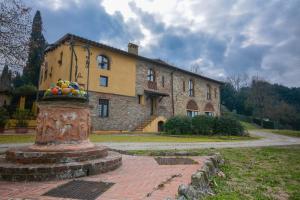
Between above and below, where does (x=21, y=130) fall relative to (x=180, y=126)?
below

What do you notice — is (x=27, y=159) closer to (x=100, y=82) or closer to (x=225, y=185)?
(x=225, y=185)

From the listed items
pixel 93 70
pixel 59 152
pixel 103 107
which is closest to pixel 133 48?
pixel 93 70

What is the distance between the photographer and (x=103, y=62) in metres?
21.2

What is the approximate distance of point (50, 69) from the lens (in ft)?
71.9

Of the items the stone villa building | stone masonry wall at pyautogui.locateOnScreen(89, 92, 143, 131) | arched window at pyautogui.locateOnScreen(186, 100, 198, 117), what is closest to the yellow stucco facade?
the stone villa building

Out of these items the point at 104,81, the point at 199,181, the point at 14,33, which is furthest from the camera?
the point at 104,81

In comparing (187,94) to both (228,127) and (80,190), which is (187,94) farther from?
(80,190)

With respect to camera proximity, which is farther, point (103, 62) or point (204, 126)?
point (103, 62)

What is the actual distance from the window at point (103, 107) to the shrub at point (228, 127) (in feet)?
33.0

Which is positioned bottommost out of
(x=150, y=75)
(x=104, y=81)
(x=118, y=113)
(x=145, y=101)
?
(x=118, y=113)

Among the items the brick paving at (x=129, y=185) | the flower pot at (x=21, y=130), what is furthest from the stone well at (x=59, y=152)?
the flower pot at (x=21, y=130)

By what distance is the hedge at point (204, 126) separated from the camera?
2014 cm

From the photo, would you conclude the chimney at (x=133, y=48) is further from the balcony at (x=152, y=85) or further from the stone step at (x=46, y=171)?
the stone step at (x=46, y=171)

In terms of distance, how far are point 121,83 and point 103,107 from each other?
9.98 feet
